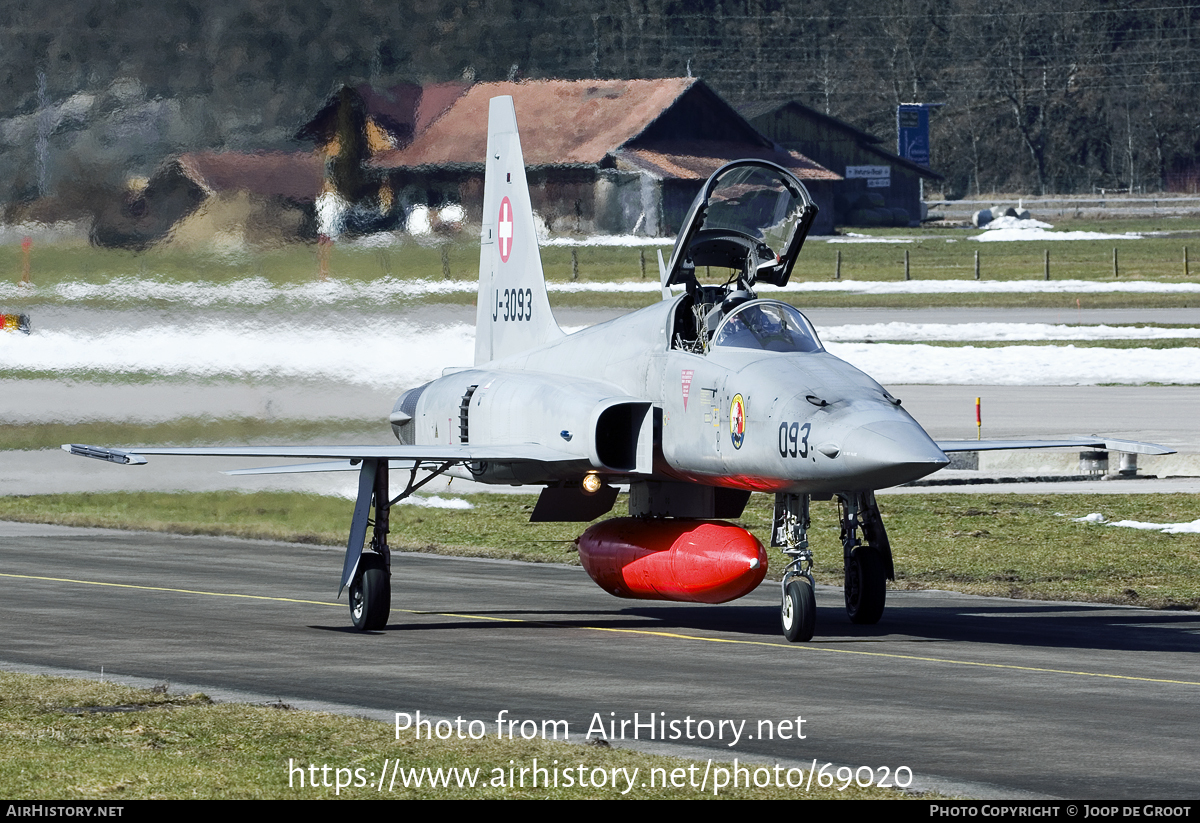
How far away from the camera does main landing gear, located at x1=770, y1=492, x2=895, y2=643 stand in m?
15.1

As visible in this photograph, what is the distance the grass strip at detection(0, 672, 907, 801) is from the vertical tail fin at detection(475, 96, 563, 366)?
8.75 meters

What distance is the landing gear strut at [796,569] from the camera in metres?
15.1

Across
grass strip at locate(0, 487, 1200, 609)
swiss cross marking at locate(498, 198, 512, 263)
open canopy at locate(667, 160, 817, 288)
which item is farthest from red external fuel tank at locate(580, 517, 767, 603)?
swiss cross marking at locate(498, 198, 512, 263)

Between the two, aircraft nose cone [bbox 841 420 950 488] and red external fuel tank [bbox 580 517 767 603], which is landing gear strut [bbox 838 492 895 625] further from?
aircraft nose cone [bbox 841 420 950 488]

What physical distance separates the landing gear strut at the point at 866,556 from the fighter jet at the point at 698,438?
20 millimetres

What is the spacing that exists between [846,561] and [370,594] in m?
4.32

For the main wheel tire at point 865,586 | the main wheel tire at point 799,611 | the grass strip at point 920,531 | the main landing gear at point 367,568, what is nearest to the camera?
the main wheel tire at point 799,611

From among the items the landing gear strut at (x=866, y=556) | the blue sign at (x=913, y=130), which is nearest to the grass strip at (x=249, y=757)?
the landing gear strut at (x=866, y=556)

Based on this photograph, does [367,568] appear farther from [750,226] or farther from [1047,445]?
[1047,445]

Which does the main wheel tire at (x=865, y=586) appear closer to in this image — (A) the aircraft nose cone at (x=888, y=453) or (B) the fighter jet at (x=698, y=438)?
(B) the fighter jet at (x=698, y=438)

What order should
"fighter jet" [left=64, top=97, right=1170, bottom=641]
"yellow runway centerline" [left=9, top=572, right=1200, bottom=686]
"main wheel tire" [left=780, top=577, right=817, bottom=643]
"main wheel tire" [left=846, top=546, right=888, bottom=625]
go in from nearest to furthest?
"yellow runway centerline" [left=9, top=572, right=1200, bottom=686] → "fighter jet" [left=64, top=97, right=1170, bottom=641] → "main wheel tire" [left=780, top=577, right=817, bottom=643] → "main wheel tire" [left=846, top=546, right=888, bottom=625]

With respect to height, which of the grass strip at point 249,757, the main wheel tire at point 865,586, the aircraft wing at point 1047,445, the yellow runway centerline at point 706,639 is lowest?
the yellow runway centerline at point 706,639

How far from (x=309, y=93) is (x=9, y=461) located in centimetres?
854

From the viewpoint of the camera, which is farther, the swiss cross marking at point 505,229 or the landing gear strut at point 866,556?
the swiss cross marking at point 505,229
